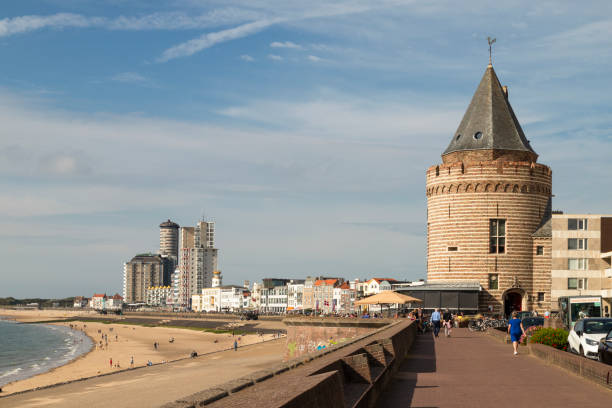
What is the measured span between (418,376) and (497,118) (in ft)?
150

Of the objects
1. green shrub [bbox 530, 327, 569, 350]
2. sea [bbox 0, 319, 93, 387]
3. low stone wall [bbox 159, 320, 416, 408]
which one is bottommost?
sea [bbox 0, 319, 93, 387]

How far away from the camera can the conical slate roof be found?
2311 inches

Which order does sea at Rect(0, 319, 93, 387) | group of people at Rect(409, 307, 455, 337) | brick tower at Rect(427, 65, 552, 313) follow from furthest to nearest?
sea at Rect(0, 319, 93, 387), brick tower at Rect(427, 65, 552, 313), group of people at Rect(409, 307, 455, 337)

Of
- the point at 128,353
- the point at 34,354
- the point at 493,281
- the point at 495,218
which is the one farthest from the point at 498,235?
the point at 34,354

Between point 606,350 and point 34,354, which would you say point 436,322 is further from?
point 34,354

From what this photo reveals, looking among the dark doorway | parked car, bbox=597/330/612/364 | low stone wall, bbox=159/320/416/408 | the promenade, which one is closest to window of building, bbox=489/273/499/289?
the dark doorway

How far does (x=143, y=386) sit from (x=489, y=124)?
114 ft

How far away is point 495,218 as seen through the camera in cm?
5756

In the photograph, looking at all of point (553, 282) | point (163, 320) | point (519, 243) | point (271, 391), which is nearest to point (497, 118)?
point (519, 243)

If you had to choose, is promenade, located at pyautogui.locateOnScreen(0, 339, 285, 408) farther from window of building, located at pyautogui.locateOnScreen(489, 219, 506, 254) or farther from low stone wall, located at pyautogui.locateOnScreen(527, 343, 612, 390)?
low stone wall, located at pyautogui.locateOnScreen(527, 343, 612, 390)

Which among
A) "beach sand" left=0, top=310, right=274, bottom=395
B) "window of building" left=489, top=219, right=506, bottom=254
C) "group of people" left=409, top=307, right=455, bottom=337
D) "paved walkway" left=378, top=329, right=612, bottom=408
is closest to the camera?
"paved walkway" left=378, top=329, right=612, bottom=408

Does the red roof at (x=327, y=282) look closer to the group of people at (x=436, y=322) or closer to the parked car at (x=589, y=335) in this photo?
the group of people at (x=436, y=322)

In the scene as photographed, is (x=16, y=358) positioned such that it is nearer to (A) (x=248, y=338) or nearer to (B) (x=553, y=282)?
(A) (x=248, y=338)

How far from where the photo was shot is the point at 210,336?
127 meters
